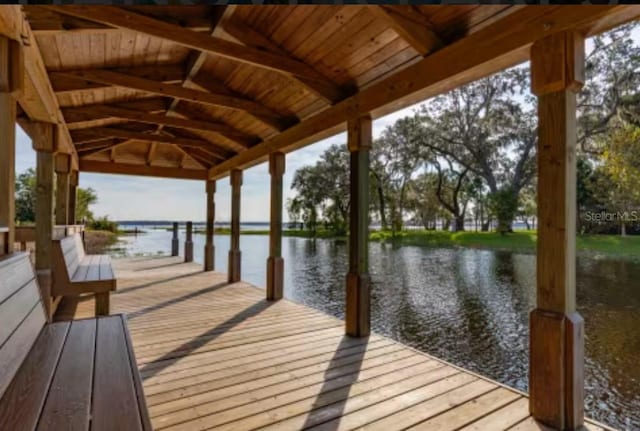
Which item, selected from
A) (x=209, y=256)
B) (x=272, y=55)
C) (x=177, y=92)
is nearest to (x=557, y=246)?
(x=272, y=55)

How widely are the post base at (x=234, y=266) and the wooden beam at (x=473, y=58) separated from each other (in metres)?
3.29

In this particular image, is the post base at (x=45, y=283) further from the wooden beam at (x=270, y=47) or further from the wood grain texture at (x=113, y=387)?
the wooden beam at (x=270, y=47)

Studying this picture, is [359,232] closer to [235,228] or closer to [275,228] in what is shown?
[275,228]

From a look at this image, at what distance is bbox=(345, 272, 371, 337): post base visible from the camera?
3381 mm

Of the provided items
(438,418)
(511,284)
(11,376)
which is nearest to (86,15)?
(11,376)

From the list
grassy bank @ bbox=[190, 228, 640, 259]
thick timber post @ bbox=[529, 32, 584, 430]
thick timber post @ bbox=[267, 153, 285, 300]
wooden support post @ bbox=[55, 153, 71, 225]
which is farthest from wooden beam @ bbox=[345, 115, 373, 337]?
grassy bank @ bbox=[190, 228, 640, 259]

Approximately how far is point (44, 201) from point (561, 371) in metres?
4.44

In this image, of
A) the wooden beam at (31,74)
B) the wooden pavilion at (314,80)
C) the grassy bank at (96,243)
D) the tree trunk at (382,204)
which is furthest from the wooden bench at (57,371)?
the tree trunk at (382,204)

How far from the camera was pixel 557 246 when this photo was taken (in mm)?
1931

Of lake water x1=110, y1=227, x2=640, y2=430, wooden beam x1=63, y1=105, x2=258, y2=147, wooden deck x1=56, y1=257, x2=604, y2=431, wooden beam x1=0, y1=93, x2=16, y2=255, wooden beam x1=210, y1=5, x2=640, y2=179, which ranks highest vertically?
wooden beam x1=63, y1=105, x2=258, y2=147

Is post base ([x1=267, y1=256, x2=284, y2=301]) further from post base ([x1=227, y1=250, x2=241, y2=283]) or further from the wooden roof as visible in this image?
the wooden roof

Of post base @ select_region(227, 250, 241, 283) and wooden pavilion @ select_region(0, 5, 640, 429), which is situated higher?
wooden pavilion @ select_region(0, 5, 640, 429)

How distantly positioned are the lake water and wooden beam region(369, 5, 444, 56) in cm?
272

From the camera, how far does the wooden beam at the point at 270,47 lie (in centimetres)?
296
